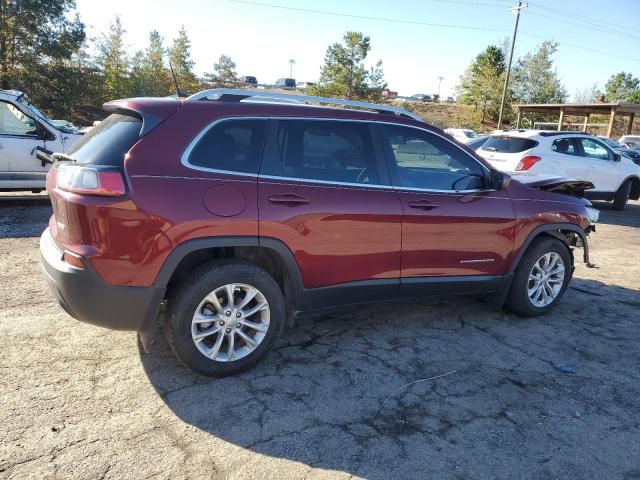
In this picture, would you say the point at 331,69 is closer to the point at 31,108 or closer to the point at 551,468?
the point at 31,108

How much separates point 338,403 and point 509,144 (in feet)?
30.3

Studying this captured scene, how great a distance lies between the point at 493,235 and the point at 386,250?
3.69 ft

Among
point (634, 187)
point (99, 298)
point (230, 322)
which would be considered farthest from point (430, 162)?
point (634, 187)

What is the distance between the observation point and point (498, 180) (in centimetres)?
431

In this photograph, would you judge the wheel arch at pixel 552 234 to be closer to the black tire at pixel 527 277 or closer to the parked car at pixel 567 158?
the black tire at pixel 527 277

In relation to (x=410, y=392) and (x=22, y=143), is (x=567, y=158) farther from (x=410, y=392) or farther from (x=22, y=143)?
(x=22, y=143)

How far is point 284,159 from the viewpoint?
3436 millimetres

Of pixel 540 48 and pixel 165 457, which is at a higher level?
pixel 540 48

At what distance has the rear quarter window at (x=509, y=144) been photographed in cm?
1059

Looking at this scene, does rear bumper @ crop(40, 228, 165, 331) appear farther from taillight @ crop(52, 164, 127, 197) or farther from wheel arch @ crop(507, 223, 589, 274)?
wheel arch @ crop(507, 223, 589, 274)

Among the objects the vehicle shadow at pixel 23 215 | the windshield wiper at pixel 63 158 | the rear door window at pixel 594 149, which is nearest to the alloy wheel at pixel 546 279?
the windshield wiper at pixel 63 158

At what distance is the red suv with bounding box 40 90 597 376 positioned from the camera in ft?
9.66

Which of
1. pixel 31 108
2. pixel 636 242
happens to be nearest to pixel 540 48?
pixel 636 242

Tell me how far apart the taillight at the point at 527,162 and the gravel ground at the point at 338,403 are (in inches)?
245
